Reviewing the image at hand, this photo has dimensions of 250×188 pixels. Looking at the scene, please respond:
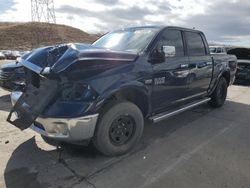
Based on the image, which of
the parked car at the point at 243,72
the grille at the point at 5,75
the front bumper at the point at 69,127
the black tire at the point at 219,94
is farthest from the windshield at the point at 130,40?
the parked car at the point at 243,72

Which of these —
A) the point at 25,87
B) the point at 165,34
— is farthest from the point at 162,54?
the point at 25,87

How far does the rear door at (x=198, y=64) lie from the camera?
533cm

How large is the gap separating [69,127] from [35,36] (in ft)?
188

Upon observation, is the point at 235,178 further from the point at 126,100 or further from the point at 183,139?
the point at 126,100

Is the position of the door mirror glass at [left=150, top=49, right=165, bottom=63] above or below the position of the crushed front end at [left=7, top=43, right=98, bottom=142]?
above

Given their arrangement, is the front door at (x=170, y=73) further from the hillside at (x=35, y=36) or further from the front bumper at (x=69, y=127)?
the hillside at (x=35, y=36)

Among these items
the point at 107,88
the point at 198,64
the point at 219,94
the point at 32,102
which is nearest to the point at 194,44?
the point at 198,64

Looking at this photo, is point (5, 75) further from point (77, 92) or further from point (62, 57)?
point (77, 92)

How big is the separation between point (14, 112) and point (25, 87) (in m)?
0.40

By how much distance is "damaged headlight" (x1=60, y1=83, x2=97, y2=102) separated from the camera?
341cm

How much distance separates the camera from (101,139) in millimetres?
3705

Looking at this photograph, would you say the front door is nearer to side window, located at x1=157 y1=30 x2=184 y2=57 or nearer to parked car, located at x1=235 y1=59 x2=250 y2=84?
side window, located at x1=157 y1=30 x2=184 y2=57

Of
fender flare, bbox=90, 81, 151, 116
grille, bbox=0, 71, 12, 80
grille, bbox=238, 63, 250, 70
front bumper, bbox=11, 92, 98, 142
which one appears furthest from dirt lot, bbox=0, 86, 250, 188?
grille, bbox=238, 63, 250, 70

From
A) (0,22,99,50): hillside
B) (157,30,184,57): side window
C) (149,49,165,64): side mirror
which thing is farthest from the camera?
(0,22,99,50): hillside
